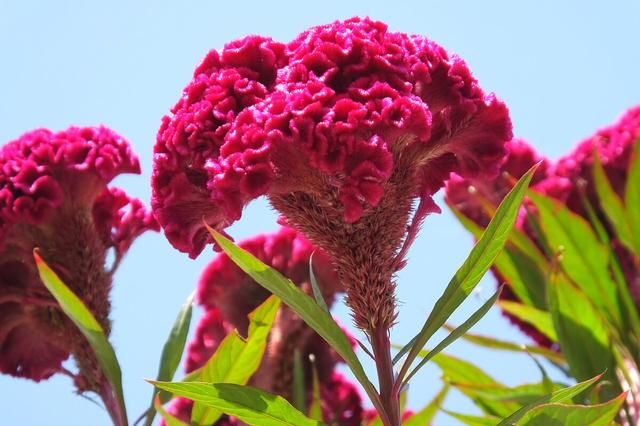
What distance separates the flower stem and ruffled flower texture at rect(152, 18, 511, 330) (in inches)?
0.9

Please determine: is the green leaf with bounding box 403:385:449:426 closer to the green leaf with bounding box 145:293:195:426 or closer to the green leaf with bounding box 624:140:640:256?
the green leaf with bounding box 145:293:195:426

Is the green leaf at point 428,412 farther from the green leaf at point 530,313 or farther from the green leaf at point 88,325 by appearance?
the green leaf at point 88,325

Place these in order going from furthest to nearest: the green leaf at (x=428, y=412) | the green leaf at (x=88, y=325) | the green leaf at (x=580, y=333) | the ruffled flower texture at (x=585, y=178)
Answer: the ruffled flower texture at (x=585, y=178)
the green leaf at (x=580, y=333)
the green leaf at (x=428, y=412)
the green leaf at (x=88, y=325)

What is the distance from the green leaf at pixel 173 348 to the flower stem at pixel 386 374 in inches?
19.0

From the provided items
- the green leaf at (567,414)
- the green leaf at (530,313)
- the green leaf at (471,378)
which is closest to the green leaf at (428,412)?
the green leaf at (471,378)

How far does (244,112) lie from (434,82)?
12.5 inches

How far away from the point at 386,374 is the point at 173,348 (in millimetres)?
533

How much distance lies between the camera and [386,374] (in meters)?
1.34

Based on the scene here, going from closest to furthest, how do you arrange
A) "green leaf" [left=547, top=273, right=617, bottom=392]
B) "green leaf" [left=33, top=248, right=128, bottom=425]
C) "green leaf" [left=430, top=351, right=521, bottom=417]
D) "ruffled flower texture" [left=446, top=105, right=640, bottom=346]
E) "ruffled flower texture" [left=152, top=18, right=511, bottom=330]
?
1. "ruffled flower texture" [left=152, top=18, right=511, bottom=330]
2. "green leaf" [left=33, top=248, right=128, bottom=425]
3. "green leaf" [left=547, top=273, right=617, bottom=392]
4. "green leaf" [left=430, top=351, right=521, bottom=417]
5. "ruffled flower texture" [left=446, top=105, right=640, bottom=346]

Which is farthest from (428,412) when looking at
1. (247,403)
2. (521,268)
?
(247,403)

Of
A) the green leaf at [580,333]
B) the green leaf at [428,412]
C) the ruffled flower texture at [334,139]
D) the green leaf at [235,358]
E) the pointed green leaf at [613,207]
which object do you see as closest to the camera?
the ruffled flower texture at [334,139]

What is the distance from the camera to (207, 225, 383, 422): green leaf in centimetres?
128

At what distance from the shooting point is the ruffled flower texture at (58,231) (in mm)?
1736

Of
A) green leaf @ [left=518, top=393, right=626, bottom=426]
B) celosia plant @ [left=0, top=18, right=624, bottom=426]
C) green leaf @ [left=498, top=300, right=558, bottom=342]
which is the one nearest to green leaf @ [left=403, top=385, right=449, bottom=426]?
celosia plant @ [left=0, top=18, right=624, bottom=426]
